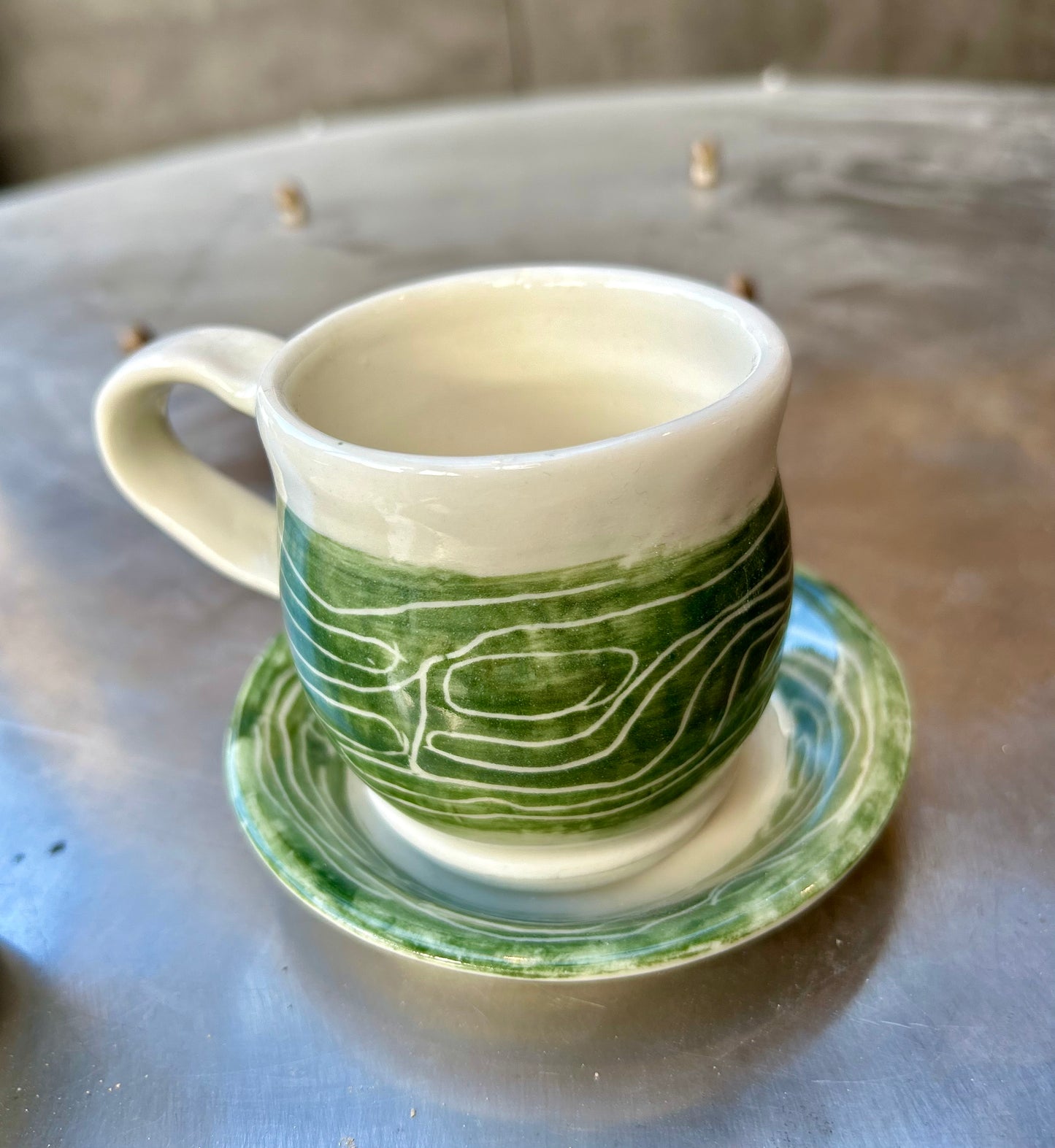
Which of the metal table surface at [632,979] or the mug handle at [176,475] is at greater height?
the mug handle at [176,475]

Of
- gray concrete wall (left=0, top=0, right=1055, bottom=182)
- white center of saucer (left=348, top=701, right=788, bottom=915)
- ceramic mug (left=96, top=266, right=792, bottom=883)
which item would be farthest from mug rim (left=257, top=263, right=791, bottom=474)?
gray concrete wall (left=0, top=0, right=1055, bottom=182)

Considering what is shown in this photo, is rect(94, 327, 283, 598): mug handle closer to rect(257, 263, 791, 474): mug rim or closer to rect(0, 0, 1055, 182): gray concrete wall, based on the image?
rect(257, 263, 791, 474): mug rim

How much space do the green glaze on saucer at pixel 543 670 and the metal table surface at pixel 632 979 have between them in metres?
0.06

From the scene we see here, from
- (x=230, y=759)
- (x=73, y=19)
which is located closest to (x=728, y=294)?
(x=230, y=759)

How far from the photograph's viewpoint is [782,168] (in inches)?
30.9

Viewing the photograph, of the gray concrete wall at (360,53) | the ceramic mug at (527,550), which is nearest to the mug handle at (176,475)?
the ceramic mug at (527,550)

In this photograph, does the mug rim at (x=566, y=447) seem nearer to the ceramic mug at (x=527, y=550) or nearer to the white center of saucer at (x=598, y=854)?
the ceramic mug at (x=527, y=550)

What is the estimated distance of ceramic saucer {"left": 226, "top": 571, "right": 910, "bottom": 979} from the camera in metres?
0.24

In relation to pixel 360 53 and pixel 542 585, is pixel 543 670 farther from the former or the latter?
pixel 360 53

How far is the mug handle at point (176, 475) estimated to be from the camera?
0.30 m

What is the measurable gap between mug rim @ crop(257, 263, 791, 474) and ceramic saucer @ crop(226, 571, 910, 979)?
0.10 meters

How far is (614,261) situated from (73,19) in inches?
56.4

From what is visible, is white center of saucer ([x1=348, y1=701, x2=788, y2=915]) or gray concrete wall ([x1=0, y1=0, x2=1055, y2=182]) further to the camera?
gray concrete wall ([x1=0, y1=0, x2=1055, y2=182])

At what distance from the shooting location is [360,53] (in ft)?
5.66
